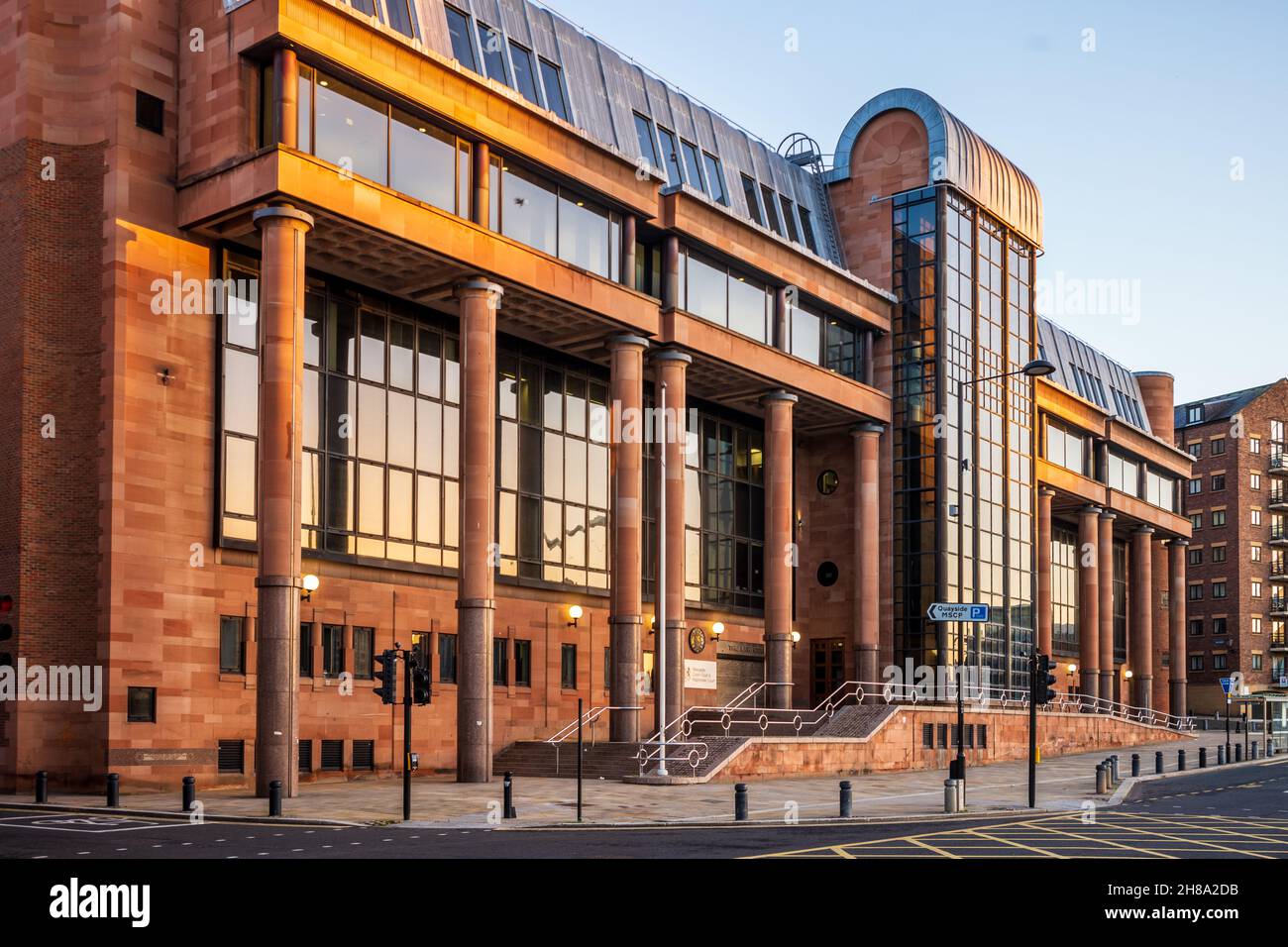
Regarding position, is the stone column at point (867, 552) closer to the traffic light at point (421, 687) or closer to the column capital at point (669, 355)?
the column capital at point (669, 355)

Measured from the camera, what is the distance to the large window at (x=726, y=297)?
4972 centimetres

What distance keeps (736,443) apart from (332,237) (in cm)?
2443

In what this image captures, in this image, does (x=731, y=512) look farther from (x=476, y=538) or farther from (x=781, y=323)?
(x=476, y=538)

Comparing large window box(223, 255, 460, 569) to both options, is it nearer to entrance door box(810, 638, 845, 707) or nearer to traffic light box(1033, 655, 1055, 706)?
traffic light box(1033, 655, 1055, 706)

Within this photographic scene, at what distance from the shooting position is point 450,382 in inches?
1778

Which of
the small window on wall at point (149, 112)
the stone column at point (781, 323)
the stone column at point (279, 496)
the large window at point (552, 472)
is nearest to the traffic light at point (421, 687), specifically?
the stone column at point (279, 496)

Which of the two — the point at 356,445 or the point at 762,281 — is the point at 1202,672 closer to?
the point at 762,281

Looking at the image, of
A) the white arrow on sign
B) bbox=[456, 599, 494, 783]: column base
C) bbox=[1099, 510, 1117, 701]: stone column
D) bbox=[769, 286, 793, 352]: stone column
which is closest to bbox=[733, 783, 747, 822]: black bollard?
the white arrow on sign

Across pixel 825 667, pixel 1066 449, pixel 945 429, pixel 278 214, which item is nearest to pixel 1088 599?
pixel 1066 449

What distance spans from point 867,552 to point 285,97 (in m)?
30.9

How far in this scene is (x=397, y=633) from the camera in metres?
42.2

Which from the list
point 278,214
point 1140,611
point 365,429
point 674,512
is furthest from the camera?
point 1140,611
